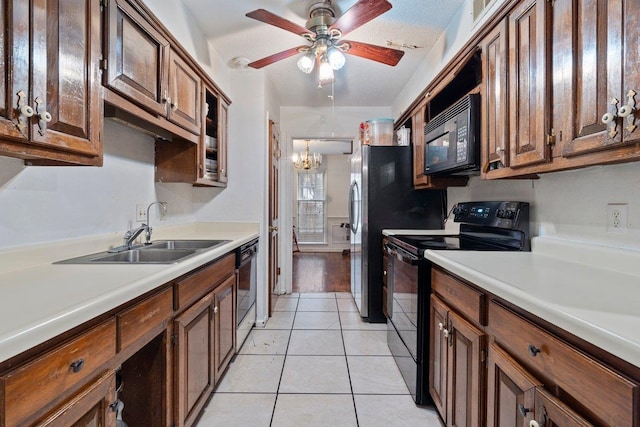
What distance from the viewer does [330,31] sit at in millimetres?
1901

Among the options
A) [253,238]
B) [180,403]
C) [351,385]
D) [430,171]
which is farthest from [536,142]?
[253,238]

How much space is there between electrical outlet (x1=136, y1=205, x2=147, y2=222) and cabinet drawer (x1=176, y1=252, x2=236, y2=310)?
0.63 m

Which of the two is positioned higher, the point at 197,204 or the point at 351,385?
the point at 197,204

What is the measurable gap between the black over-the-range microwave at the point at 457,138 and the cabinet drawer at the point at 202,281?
1.55m

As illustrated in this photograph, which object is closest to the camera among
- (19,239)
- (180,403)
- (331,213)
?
(19,239)

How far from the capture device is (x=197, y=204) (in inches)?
113

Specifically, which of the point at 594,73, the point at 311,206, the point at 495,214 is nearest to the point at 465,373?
the point at 495,214

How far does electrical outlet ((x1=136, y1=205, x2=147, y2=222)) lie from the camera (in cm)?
201

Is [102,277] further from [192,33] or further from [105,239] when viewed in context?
[192,33]

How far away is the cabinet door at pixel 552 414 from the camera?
2.28 ft

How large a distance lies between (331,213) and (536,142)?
6.26 metres

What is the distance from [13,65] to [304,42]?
2002 mm

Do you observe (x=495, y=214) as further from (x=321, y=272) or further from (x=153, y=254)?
(x=321, y=272)

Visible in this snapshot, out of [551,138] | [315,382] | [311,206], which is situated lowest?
[315,382]
